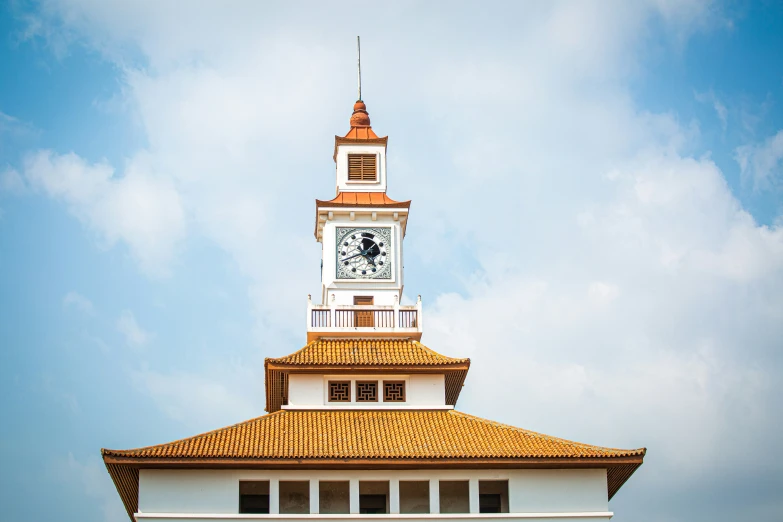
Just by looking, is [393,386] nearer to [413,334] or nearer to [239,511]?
[413,334]

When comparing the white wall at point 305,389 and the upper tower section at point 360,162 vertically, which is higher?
the upper tower section at point 360,162

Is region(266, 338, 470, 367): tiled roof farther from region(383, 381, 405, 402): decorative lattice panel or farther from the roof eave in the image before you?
the roof eave

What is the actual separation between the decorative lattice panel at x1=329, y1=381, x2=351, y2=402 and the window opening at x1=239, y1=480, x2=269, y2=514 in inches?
160

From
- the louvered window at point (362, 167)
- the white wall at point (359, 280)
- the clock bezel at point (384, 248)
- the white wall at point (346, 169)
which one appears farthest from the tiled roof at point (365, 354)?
the louvered window at point (362, 167)

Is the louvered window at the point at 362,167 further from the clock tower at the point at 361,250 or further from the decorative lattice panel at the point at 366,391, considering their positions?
the decorative lattice panel at the point at 366,391

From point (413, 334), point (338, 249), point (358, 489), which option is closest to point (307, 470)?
point (358, 489)

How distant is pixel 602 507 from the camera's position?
121ft

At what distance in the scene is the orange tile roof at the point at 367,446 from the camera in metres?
36.0

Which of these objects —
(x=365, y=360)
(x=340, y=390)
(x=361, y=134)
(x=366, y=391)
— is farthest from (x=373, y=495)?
(x=361, y=134)

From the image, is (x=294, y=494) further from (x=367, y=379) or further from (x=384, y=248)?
(x=384, y=248)

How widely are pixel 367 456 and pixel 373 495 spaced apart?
228 centimetres

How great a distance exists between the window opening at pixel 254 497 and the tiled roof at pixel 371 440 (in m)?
1.44

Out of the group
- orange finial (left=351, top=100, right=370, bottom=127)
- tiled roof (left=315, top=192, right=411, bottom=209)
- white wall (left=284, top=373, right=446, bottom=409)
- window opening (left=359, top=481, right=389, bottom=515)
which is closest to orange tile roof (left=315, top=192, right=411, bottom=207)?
tiled roof (left=315, top=192, right=411, bottom=209)

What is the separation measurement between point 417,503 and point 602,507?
5.51 m
